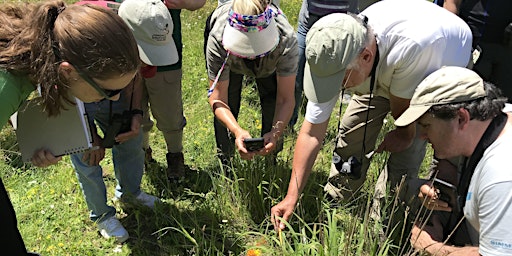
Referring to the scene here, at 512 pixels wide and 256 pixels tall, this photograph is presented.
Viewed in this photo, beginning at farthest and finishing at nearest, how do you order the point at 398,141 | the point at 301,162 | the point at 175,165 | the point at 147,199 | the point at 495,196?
the point at 175,165 < the point at 147,199 < the point at 398,141 < the point at 301,162 < the point at 495,196

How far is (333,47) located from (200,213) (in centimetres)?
147

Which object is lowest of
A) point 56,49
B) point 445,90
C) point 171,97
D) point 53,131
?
point 171,97

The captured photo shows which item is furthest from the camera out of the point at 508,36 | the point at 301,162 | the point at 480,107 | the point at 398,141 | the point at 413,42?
the point at 508,36

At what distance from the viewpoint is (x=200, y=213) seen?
9.63 ft

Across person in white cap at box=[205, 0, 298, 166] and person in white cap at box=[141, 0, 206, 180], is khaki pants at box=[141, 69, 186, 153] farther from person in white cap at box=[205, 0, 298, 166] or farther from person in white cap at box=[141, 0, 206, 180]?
person in white cap at box=[205, 0, 298, 166]

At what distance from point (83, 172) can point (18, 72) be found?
101cm

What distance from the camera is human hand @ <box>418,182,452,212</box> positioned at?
2.11m

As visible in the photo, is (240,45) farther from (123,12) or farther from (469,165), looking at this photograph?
(469,165)

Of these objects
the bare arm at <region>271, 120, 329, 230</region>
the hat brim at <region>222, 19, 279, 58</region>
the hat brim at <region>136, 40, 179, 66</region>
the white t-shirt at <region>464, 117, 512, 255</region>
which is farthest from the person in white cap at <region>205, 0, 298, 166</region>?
the white t-shirt at <region>464, 117, 512, 255</region>

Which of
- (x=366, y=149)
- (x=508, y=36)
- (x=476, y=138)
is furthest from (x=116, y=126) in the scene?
(x=508, y=36)

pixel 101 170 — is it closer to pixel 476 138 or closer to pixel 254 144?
pixel 254 144

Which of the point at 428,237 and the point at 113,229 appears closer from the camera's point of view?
the point at 428,237

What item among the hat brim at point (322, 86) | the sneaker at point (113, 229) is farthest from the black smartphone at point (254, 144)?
the sneaker at point (113, 229)

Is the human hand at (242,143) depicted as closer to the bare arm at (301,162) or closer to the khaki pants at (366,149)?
the bare arm at (301,162)
